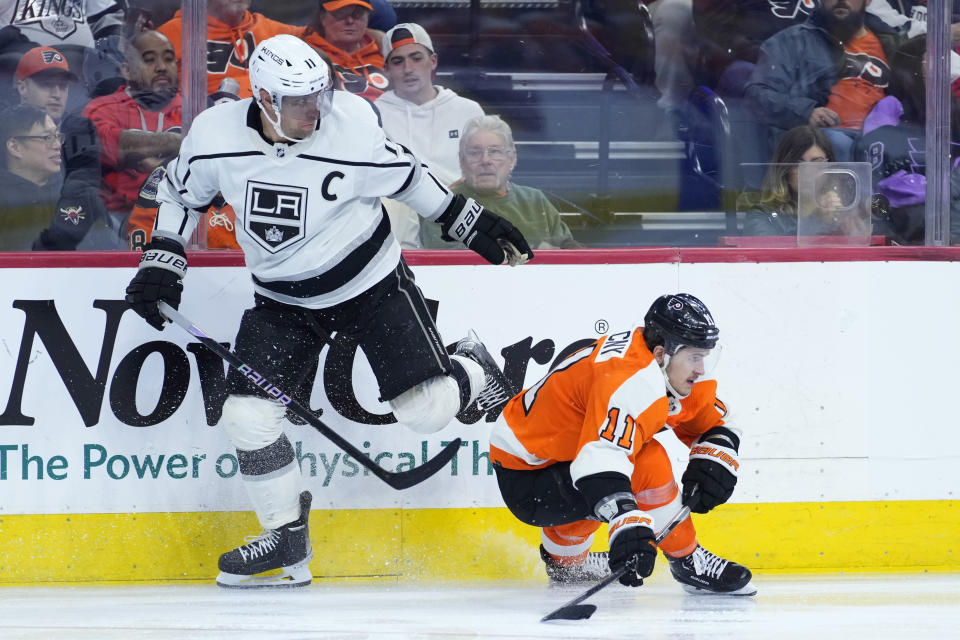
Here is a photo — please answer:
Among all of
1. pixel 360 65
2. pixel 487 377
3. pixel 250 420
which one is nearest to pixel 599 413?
pixel 487 377

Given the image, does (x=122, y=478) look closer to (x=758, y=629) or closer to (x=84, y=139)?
(x=84, y=139)

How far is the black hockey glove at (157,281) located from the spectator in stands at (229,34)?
20.5 inches

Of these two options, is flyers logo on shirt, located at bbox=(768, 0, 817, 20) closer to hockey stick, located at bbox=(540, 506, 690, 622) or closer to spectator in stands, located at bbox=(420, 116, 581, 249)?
spectator in stands, located at bbox=(420, 116, 581, 249)

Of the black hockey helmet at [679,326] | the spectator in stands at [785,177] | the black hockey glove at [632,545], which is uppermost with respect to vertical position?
the spectator in stands at [785,177]

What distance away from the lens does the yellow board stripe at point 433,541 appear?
121 inches

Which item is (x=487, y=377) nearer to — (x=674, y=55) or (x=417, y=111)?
(x=417, y=111)

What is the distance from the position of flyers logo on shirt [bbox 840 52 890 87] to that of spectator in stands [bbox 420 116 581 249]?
922 millimetres

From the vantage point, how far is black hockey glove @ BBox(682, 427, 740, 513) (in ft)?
9.07

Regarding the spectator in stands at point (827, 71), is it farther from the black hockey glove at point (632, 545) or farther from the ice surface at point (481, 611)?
the black hockey glove at point (632, 545)

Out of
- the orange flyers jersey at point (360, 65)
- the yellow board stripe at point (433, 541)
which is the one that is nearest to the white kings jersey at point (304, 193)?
the orange flyers jersey at point (360, 65)

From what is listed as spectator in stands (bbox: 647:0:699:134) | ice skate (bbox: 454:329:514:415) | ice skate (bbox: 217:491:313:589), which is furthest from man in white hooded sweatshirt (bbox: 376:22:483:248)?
ice skate (bbox: 217:491:313:589)

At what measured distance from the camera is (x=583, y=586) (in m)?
2.95

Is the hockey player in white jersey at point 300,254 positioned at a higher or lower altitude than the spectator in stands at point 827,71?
Result: lower

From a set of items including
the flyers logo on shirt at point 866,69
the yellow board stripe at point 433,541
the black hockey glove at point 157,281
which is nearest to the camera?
the black hockey glove at point 157,281
